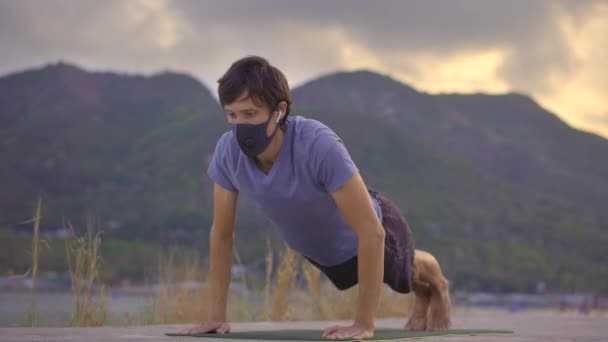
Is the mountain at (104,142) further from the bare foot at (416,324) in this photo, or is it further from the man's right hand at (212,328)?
the man's right hand at (212,328)

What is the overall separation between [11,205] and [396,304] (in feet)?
139

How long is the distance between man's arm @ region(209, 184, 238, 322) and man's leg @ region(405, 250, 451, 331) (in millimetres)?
956

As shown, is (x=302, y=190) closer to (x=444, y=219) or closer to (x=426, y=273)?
(x=426, y=273)

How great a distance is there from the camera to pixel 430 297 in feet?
12.3

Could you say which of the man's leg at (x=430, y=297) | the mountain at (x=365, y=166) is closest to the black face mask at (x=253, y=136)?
the man's leg at (x=430, y=297)

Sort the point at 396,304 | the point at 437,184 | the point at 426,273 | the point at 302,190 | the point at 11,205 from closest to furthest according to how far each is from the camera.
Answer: the point at 302,190 → the point at 426,273 → the point at 396,304 → the point at 11,205 → the point at 437,184

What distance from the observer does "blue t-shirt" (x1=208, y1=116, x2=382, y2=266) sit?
2.61m

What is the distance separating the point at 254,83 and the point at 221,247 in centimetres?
74

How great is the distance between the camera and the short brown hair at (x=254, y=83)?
2.59 meters

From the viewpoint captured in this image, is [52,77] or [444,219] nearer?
[444,219]

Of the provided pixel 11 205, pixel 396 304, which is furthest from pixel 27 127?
pixel 396 304

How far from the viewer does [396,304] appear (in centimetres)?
644

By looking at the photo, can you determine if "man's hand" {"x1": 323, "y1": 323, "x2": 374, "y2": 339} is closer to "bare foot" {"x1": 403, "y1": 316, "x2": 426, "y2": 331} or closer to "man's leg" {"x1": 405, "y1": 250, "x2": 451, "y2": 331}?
"man's leg" {"x1": 405, "y1": 250, "x2": 451, "y2": 331}

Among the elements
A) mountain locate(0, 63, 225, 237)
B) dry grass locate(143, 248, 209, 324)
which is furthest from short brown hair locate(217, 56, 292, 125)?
mountain locate(0, 63, 225, 237)
